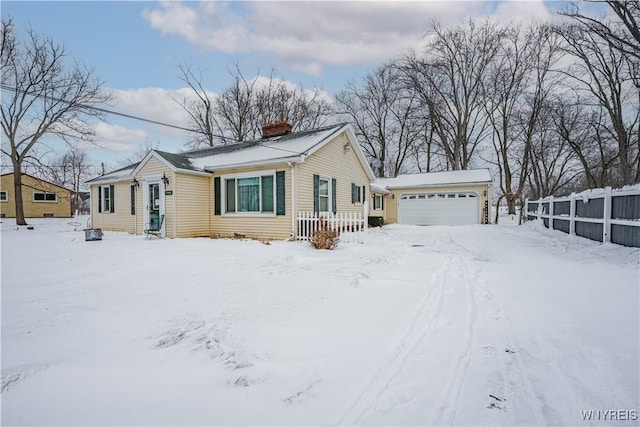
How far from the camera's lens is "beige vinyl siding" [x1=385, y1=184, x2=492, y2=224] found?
19562mm

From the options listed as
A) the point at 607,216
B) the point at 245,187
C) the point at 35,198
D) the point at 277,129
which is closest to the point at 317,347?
the point at 607,216

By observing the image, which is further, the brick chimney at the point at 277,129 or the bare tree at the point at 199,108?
the bare tree at the point at 199,108

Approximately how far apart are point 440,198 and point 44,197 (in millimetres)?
35166

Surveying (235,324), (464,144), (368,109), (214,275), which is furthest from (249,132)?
(235,324)

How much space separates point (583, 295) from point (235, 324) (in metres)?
4.38

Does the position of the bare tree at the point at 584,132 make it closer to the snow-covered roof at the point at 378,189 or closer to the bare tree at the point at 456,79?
the bare tree at the point at 456,79

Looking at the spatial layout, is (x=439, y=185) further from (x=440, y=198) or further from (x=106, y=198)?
(x=106, y=198)

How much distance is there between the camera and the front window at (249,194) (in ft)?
35.5

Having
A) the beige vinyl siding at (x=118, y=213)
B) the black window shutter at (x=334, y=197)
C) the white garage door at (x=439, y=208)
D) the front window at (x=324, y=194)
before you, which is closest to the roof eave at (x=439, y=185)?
the white garage door at (x=439, y=208)

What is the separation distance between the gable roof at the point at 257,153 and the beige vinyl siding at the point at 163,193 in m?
0.22

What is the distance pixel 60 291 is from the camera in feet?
13.9

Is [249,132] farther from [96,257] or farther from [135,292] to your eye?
[135,292]

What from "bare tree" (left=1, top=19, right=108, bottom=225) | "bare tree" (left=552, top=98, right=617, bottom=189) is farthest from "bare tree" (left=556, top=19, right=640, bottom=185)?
"bare tree" (left=1, top=19, right=108, bottom=225)

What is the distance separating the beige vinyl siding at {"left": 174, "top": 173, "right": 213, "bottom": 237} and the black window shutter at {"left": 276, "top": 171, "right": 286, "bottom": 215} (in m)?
3.31
